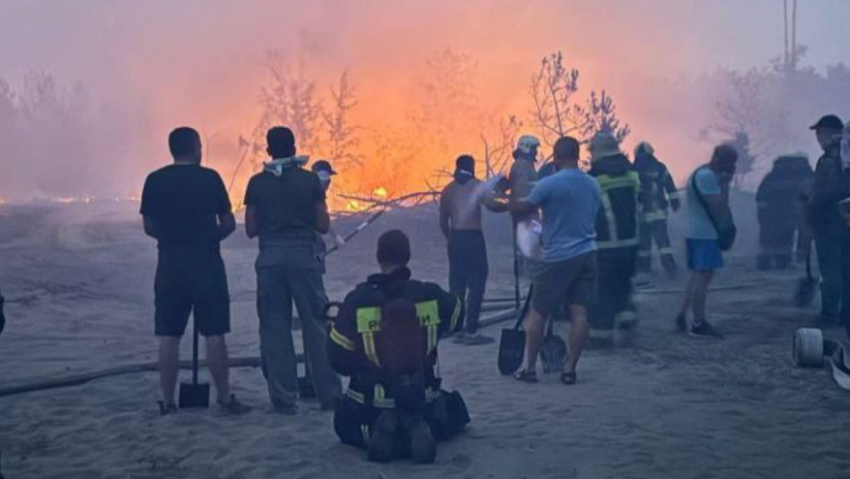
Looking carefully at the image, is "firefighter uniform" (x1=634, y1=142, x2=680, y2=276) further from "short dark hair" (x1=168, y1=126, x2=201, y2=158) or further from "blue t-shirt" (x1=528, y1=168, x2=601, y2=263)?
"short dark hair" (x1=168, y1=126, x2=201, y2=158)

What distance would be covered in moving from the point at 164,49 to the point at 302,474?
43.4m

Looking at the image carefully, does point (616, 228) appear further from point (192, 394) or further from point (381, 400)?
point (192, 394)

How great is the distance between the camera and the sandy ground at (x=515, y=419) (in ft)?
18.9

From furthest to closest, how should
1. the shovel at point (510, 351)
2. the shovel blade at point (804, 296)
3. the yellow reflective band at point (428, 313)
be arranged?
the shovel blade at point (804, 296) → the shovel at point (510, 351) → the yellow reflective band at point (428, 313)

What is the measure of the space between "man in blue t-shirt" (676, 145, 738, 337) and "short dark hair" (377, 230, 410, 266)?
472 cm

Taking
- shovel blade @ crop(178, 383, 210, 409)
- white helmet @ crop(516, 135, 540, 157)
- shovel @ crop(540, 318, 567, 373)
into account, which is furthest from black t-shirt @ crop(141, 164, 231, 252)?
white helmet @ crop(516, 135, 540, 157)

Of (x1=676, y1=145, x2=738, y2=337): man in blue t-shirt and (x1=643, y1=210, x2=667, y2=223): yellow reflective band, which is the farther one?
(x1=643, y1=210, x2=667, y2=223): yellow reflective band

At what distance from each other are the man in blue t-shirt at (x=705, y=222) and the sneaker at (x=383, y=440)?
4889 millimetres

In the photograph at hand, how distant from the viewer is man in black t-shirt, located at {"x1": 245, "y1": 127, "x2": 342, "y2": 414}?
7.14m

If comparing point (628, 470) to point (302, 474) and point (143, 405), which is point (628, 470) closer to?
point (302, 474)

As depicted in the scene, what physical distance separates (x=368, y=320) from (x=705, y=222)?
5.19m

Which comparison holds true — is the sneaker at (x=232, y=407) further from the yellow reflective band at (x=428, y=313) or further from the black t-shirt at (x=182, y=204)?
the yellow reflective band at (x=428, y=313)

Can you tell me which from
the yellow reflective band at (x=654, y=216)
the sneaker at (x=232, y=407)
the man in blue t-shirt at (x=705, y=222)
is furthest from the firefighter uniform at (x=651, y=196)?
the sneaker at (x=232, y=407)

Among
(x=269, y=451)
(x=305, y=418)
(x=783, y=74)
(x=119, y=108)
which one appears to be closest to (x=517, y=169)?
(x=305, y=418)
